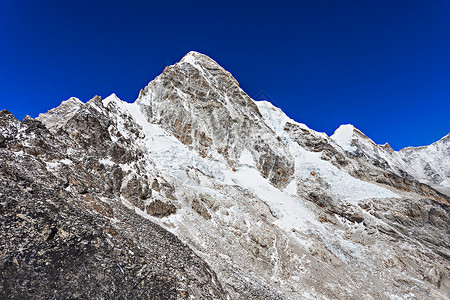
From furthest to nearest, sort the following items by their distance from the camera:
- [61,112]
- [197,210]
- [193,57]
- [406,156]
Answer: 1. [406,156]
2. [193,57]
3. [61,112]
4. [197,210]

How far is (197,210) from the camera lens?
1232 inches

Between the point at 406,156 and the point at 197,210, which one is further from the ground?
the point at 406,156

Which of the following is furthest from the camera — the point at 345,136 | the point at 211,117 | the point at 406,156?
the point at 406,156

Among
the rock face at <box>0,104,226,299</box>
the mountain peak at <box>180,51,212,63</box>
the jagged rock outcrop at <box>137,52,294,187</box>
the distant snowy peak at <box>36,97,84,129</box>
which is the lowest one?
the rock face at <box>0,104,226,299</box>

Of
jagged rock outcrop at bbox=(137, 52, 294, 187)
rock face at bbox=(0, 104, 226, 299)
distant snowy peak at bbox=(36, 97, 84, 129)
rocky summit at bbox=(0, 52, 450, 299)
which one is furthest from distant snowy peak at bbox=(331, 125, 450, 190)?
distant snowy peak at bbox=(36, 97, 84, 129)

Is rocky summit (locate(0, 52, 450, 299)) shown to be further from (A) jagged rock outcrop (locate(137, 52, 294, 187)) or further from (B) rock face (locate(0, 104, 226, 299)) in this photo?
(A) jagged rock outcrop (locate(137, 52, 294, 187))

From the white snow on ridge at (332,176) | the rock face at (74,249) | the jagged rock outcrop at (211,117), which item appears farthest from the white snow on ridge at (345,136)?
the rock face at (74,249)

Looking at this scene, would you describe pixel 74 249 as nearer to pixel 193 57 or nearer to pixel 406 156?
pixel 193 57


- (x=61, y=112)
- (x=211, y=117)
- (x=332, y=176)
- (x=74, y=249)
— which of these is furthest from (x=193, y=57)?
(x=74, y=249)

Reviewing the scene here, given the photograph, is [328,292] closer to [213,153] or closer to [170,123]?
[213,153]

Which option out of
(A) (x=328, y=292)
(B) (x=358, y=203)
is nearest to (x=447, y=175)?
(B) (x=358, y=203)

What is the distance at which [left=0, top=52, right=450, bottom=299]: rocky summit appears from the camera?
33.3 ft

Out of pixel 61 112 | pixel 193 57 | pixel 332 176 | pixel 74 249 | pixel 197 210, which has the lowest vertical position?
pixel 74 249

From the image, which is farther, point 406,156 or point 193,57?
point 406,156
